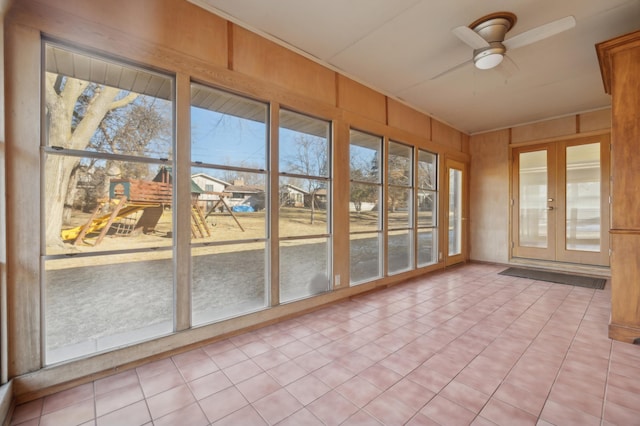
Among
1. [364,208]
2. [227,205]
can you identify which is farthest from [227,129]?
[364,208]

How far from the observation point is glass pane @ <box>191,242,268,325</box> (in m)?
2.63

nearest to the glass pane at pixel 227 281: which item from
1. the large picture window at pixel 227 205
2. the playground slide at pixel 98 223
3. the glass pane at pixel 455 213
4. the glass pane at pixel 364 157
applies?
the large picture window at pixel 227 205

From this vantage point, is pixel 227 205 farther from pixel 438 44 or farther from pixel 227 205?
pixel 438 44

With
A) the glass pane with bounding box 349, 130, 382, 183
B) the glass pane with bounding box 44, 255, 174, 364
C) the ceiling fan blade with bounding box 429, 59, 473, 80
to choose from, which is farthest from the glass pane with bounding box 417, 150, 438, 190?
the glass pane with bounding box 44, 255, 174, 364

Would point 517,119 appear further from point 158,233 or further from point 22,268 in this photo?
point 22,268

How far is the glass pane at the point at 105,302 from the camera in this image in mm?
2016

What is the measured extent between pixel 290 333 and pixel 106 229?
186cm

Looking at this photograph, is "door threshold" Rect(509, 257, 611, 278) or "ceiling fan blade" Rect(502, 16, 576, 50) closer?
"ceiling fan blade" Rect(502, 16, 576, 50)

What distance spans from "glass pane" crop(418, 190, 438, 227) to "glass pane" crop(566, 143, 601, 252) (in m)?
2.55

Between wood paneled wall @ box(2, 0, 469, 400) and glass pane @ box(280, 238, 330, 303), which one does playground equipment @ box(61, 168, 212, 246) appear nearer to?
wood paneled wall @ box(2, 0, 469, 400)

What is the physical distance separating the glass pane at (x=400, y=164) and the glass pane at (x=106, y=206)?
3354 millimetres

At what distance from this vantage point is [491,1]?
97.3 inches

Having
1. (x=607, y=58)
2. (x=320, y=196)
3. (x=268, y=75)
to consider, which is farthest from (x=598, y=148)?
(x=268, y=75)

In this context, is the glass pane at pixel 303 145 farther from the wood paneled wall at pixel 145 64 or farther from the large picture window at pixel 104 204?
the large picture window at pixel 104 204
